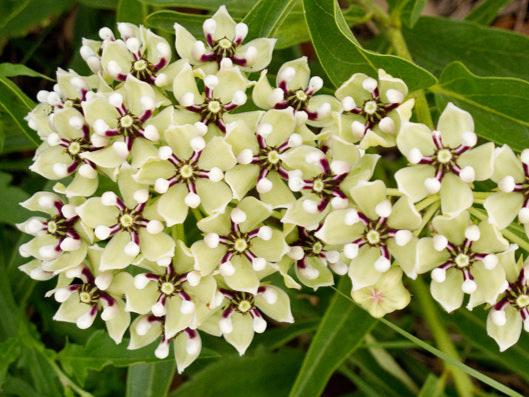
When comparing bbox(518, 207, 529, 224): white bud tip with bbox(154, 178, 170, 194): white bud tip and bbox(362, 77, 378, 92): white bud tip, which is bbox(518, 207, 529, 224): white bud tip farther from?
bbox(154, 178, 170, 194): white bud tip

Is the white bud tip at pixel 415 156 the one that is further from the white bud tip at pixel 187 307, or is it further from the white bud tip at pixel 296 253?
the white bud tip at pixel 187 307

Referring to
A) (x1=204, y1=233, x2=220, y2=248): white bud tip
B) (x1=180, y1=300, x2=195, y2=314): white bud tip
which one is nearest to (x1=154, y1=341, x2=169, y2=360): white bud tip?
(x1=180, y1=300, x2=195, y2=314): white bud tip

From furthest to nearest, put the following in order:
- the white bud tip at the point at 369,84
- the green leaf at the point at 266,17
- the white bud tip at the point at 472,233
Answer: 1. the green leaf at the point at 266,17
2. the white bud tip at the point at 369,84
3. the white bud tip at the point at 472,233

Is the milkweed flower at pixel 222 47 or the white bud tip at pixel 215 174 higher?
the milkweed flower at pixel 222 47

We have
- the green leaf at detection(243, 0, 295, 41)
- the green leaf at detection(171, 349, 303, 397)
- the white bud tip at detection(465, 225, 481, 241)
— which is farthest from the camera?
the green leaf at detection(171, 349, 303, 397)

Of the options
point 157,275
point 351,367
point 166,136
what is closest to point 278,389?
point 351,367

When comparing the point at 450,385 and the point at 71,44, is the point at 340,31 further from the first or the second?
the point at 71,44

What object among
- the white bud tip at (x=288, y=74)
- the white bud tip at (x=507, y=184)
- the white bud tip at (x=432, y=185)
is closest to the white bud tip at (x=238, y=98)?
the white bud tip at (x=288, y=74)
